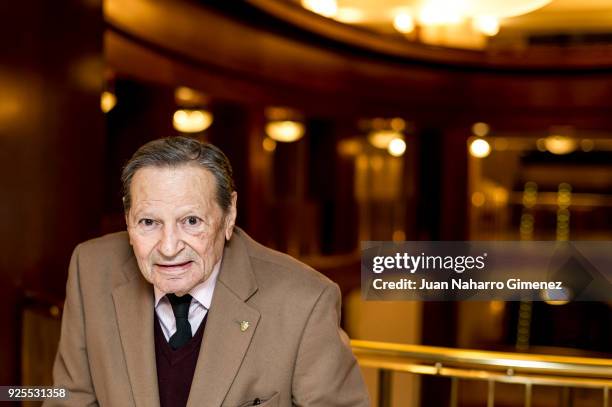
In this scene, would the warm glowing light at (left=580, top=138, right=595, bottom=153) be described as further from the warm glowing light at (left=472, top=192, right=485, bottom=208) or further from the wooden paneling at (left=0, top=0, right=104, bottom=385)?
the wooden paneling at (left=0, top=0, right=104, bottom=385)

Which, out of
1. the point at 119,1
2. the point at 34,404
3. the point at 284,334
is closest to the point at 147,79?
the point at 119,1

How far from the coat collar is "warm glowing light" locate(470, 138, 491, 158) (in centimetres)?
755

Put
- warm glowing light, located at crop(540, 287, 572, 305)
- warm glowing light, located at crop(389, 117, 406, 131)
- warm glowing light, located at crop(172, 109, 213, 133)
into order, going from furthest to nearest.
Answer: warm glowing light, located at crop(389, 117, 406, 131) < warm glowing light, located at crop(172, 109, 213, 133) < warm glowing light, located at crop(540, 287, 572, 305)

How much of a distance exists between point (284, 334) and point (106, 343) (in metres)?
0.41

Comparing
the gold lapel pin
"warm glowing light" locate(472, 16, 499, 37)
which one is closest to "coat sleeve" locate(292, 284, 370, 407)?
the gold lapel pin

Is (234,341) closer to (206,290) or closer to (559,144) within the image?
(206,290)

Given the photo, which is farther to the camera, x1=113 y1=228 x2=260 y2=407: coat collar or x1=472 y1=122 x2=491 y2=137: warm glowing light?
x1=472 y1=122 x2=491 y2=137: warm glowing light

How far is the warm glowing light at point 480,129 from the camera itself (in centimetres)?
811

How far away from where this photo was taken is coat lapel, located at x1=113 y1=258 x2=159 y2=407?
1.56 m

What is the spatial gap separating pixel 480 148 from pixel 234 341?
820 centimetres

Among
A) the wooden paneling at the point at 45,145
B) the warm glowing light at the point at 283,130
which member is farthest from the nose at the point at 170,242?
the warm glowing light at the point at 283,130

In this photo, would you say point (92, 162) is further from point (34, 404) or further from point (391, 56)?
point (391, 56)

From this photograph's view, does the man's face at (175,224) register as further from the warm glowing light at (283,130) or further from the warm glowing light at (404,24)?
the warm glowing light at (283,130)

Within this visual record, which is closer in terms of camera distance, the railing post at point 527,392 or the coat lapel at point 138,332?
the coat lapel at point 138,332
